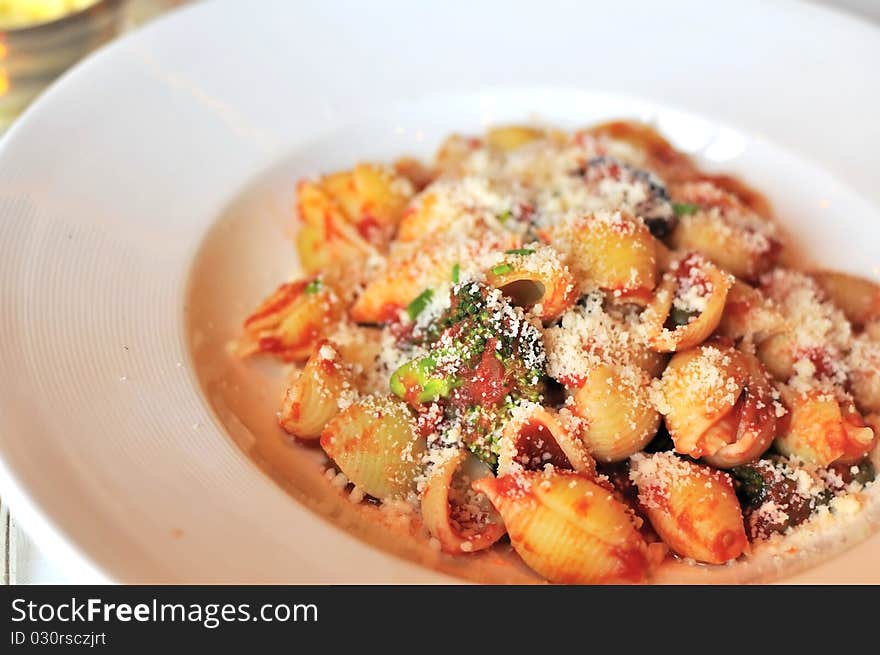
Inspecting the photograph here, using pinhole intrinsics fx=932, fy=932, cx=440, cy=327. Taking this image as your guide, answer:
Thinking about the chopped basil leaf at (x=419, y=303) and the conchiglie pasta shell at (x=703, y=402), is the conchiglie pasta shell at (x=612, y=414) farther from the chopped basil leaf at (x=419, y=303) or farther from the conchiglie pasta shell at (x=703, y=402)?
the chopped basil leaf at (x=419, y=303)

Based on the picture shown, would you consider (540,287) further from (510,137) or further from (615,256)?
(510,137)

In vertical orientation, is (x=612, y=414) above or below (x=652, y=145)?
below

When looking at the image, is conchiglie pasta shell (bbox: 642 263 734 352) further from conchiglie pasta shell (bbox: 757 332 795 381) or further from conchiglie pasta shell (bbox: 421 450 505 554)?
conchiglie pasta shell (bbox: 421 450 505 554)

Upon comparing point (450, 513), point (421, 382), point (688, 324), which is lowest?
point (450, 513)

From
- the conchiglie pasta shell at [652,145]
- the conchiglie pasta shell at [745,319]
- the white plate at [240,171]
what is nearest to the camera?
the white plate at [240,171]

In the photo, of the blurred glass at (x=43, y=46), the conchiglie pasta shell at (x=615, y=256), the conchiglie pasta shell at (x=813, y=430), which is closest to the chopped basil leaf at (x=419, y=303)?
the conchiglie pasta shell at (x=615, y=256)

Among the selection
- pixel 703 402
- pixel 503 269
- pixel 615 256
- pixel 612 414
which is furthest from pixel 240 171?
pixel 703 402

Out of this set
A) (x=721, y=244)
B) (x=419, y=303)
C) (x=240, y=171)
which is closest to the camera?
(x=419, y=303)
